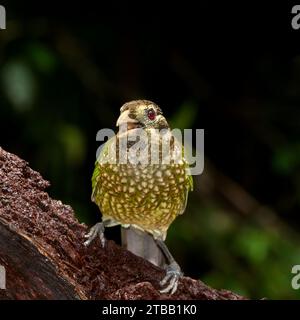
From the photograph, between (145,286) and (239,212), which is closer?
(145,286)

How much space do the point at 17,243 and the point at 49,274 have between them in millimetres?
122

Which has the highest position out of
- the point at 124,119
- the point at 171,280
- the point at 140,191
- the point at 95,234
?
the point at 124,119

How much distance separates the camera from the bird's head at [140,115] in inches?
99.6

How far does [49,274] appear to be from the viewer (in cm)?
237

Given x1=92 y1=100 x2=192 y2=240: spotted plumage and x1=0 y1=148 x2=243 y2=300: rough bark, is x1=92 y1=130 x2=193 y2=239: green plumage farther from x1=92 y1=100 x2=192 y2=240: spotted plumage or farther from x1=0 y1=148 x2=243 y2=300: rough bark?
x1=0 y1=148 x2=243 y2=300: rough bark

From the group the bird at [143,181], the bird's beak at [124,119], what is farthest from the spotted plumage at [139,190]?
the bird's beak at [124,119]

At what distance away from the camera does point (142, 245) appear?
2926mm

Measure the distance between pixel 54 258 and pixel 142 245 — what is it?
0.57 meters

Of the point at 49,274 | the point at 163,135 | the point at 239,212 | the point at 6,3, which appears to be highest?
the point at 6,3

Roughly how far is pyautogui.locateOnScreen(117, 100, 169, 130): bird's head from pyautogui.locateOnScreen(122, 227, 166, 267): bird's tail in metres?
0.52

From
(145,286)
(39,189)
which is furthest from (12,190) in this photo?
(145,286)

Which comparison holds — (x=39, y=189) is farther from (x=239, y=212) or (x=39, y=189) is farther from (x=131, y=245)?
(x=239, y=212)

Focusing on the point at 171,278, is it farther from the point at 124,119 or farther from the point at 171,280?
the point at 124,119

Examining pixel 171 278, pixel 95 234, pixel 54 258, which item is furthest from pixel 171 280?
pixel 54 258
